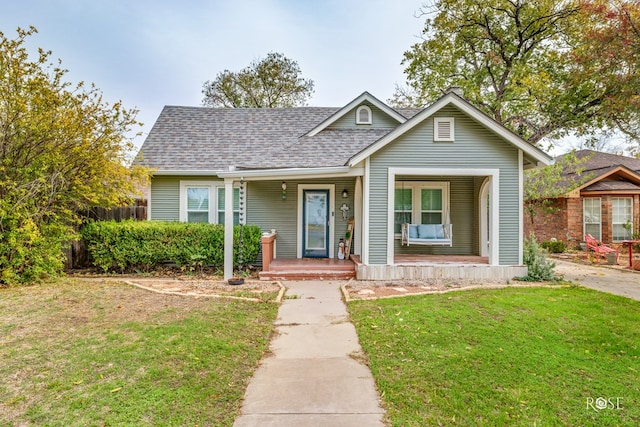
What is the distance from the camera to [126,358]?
11.8 ft

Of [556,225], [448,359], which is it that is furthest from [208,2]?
[556,225]

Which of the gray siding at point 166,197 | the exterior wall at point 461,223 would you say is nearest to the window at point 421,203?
the exterior wall at point 461,223

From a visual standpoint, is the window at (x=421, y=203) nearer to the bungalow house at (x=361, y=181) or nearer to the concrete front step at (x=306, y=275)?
the bungalow house at (x=361, y=181)

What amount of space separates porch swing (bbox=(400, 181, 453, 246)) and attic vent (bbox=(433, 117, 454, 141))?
2.51 metres

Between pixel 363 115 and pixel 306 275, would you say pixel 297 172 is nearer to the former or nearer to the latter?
pixel 306 275

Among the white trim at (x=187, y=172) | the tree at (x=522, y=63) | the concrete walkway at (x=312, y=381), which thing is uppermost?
the tree at (x=522, y=63)

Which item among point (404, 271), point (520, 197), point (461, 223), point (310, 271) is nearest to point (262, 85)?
point (461, 223)

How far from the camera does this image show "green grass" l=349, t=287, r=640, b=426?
272 cm

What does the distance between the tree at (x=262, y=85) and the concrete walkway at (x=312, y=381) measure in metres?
21.6

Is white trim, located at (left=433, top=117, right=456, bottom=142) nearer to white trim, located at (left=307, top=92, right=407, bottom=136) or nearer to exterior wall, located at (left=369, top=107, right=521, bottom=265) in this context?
exterior wall, located at (left=369, top=107, right=521, bottom=265)

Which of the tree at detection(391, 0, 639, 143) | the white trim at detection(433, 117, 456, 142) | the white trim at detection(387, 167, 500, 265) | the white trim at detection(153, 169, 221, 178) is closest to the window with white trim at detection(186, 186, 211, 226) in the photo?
the white trim at detection(153, 169, 221, 178)

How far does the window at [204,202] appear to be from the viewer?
34.0 ft

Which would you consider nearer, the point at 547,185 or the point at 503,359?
the point at 503,359

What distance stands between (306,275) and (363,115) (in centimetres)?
621
